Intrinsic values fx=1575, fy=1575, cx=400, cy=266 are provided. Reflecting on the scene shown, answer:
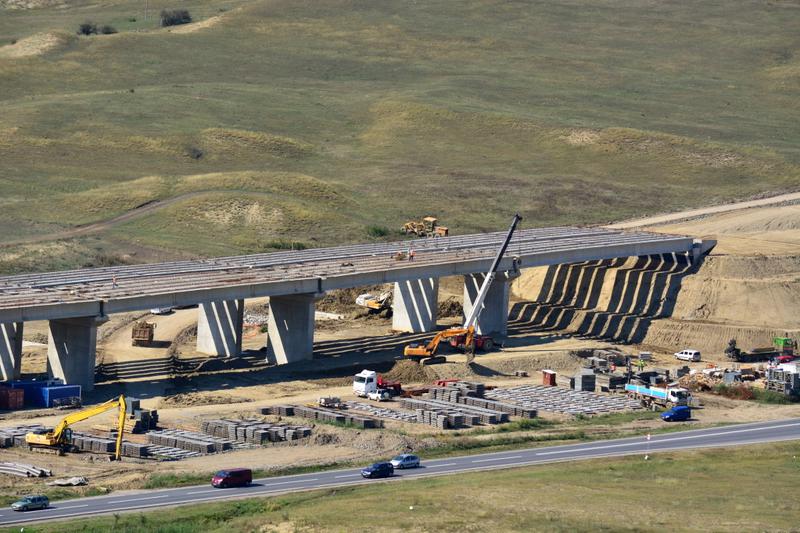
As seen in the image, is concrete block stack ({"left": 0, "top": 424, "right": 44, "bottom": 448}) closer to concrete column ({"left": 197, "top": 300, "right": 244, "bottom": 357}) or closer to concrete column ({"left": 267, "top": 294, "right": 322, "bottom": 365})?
concrete column ({"left": 267, "top": 294, "right": 322, "bottom": 365})

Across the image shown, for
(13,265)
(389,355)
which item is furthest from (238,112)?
(389,355)

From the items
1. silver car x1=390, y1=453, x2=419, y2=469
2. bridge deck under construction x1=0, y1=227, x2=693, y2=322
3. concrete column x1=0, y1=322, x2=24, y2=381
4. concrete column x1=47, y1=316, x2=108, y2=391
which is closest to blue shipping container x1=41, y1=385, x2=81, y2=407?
concrete column x1=47, y1=316, x2=108, y2=391

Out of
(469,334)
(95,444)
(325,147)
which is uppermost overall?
(325,147)

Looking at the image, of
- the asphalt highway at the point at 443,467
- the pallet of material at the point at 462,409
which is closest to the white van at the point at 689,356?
the asphalt highway at the point at 443,467

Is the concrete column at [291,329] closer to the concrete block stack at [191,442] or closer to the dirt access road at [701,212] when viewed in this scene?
the concrete block stack at [191,442]

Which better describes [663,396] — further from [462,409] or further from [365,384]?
[365,384]

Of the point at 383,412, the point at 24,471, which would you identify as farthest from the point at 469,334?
the point at 24,471
